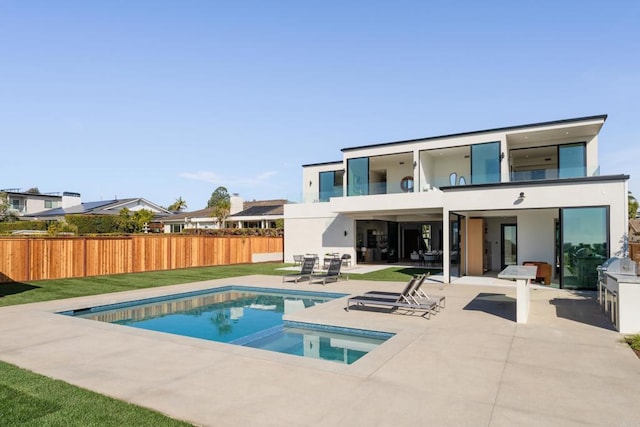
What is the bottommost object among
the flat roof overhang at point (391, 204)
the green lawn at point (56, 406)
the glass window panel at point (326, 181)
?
the green lawn at point (56, 406)

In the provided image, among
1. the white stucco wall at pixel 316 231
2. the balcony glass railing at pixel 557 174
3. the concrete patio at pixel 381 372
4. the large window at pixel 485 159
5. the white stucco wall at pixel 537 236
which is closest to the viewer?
the concrete patio at pixel 381 372

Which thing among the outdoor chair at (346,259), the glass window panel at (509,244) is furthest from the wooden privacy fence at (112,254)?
the glass window panel at (509,244)

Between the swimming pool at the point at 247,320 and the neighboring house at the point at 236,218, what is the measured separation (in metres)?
27.2

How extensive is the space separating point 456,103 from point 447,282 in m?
8.47

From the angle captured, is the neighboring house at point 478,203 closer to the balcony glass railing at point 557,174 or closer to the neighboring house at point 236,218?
the balcony glass railing at point 557,174

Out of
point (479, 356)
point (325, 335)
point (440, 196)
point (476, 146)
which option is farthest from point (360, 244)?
point (479, 356)

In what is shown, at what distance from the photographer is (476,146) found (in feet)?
68.4

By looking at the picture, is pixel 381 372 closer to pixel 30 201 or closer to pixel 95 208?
pixel 95 208

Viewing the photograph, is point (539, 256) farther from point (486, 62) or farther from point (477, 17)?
point (477, 17)

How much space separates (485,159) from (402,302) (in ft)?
44.1

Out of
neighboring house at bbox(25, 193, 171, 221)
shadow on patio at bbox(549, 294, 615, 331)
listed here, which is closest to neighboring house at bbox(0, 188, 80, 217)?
neighboring house at bbox(25, 193, 171, 221)

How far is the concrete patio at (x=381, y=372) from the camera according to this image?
14.6 ft

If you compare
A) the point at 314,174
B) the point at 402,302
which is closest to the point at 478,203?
the point at 402,302

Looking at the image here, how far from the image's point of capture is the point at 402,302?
392 inches
